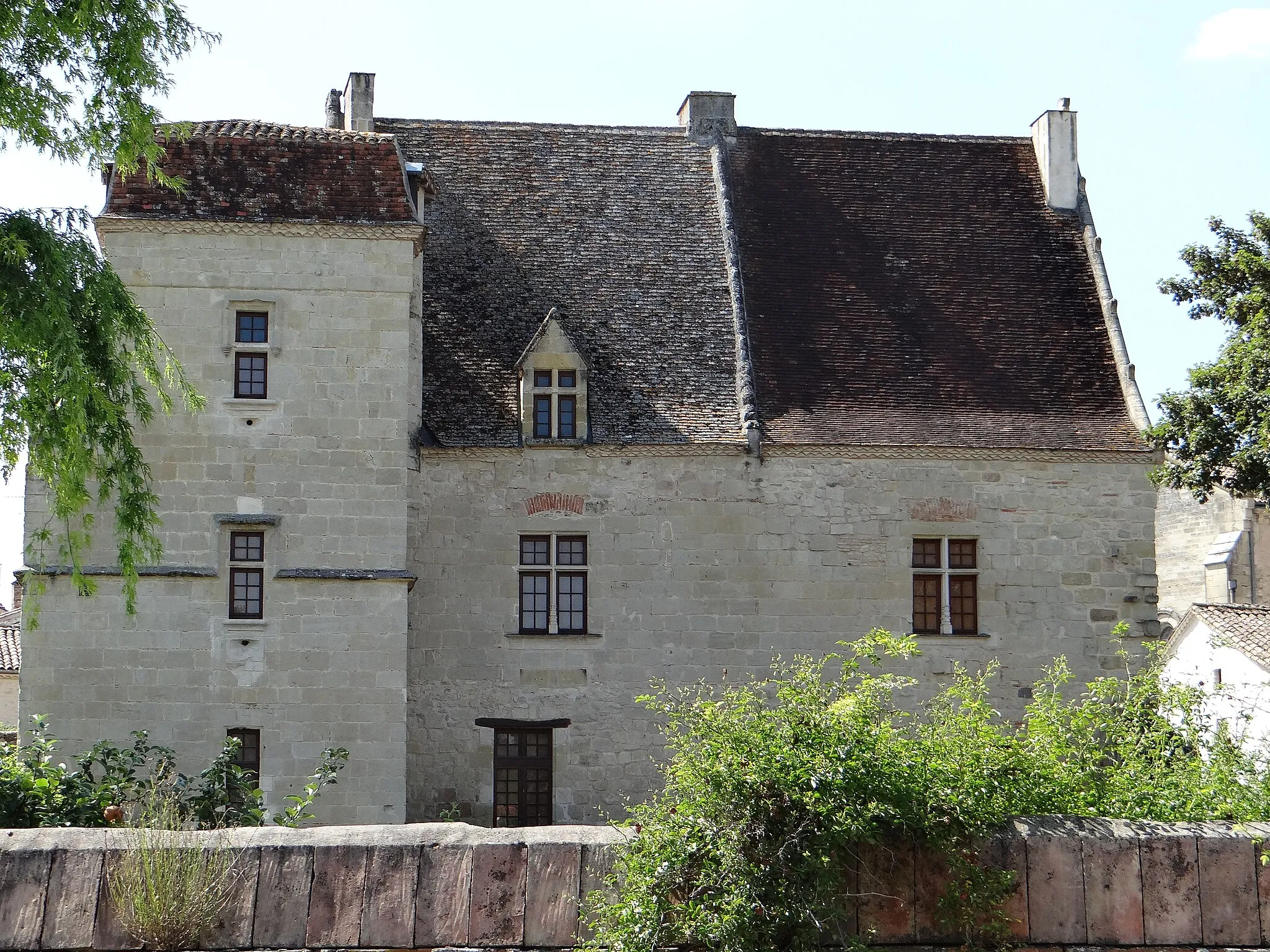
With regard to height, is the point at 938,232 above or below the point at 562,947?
above

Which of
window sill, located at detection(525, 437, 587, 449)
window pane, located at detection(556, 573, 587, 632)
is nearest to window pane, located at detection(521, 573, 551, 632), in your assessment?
window pane, located at detection(556, 573, 587, 632)

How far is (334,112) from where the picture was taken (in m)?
21.7

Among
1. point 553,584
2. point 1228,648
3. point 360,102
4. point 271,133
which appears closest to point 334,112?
point 360,102

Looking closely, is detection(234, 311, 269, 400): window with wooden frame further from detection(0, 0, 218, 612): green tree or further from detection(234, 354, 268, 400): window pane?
detection(0, 0, 218, 612): green tree

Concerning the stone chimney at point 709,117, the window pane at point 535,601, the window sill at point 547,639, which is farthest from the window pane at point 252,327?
the stone chimney at point 709,117

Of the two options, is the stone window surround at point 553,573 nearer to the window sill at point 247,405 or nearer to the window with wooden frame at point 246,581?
the window with wooden frame at point 246,581

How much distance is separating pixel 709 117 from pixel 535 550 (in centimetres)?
805

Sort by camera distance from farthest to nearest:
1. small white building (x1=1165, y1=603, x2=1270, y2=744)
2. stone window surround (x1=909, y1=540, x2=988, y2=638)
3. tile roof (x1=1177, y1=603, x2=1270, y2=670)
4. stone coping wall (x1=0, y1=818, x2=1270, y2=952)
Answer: tile roof (x1=1177, y1=603, x2=1270, y2=670) → small white building (x1=1165, y1=603, x2=1270, y2=744) → stone window surround (x1=909, y1=540, x2=988, y2=638) → stone coping wall (x1=0, y1=818, x2=1270, y2=952)

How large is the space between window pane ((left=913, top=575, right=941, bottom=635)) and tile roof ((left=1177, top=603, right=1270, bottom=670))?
11.0 m

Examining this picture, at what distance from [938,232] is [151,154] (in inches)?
516

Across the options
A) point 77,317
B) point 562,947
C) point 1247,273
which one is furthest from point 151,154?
point 1247,273

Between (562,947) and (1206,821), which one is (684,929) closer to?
(562,947)

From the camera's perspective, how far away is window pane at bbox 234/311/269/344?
16.8 m

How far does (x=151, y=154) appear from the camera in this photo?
11539 mm
